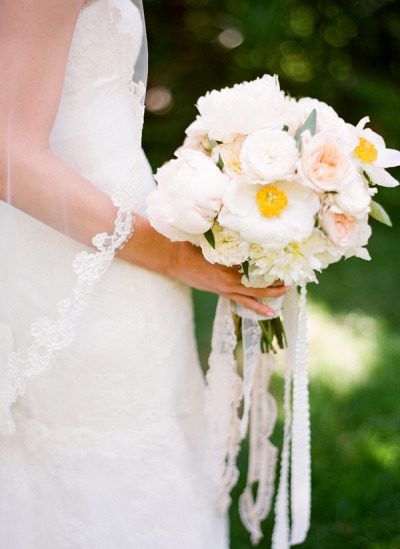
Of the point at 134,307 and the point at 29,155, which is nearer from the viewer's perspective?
the point at 29,155

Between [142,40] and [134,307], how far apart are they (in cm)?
63

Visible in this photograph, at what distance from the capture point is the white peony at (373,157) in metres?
1.30

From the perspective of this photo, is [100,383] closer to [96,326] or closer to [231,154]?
[96,326]

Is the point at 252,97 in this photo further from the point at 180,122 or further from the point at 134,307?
the point at 180,122

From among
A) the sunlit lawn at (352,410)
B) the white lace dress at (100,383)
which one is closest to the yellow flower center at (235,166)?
the white lace dress at (100,383)

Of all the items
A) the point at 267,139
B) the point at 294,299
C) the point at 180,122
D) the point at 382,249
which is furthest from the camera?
the point at 180,122

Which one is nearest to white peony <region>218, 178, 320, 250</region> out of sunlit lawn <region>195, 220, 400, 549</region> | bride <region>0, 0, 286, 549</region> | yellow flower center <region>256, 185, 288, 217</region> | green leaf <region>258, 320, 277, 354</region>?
yellow flower center <region>256, 185, 288, 217</region>

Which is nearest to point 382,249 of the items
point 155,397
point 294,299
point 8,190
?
point 294,299

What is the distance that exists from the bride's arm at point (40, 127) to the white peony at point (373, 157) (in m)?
0.50

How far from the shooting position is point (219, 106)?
4.22 ft

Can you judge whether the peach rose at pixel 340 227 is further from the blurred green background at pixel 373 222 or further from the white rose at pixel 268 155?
the blurred green background at pixel 373 222

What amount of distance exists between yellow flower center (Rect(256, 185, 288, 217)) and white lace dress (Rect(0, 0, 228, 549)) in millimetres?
316

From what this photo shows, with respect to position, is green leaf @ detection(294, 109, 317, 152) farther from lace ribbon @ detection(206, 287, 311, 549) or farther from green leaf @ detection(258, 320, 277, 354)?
green leaf @ detection(258, 320, 277, 354)

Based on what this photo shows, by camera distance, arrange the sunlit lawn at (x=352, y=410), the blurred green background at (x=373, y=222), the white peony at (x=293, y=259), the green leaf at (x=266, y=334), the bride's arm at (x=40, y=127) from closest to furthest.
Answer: the bride's arm at (x=40, y=127) → the white peony at (x=293, y=259) → the green leaf at (x=266, y=334) → the sunlit lawn at (x=352, y=410) → the blurred green background at (x=373, y=222)
